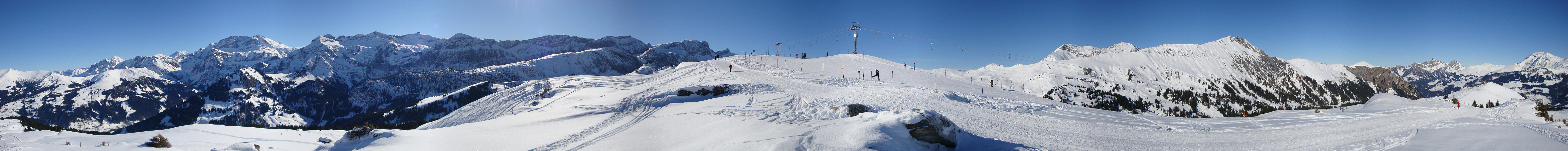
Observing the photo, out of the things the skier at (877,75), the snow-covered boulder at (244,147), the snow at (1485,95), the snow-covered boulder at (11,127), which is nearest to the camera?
the snow-covered boulder at (244,147)

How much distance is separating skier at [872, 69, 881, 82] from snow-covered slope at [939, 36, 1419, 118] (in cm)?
907

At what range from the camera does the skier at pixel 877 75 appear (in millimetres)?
32562

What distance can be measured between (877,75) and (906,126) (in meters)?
25.1

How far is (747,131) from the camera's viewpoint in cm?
1220

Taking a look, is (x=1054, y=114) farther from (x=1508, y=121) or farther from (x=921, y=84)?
→ (x=921, y=84)

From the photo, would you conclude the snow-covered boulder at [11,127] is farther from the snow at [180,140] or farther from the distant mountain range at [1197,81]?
the distant mountain range at [1197,81]

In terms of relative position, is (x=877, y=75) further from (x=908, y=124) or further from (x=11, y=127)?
(x=11, y=127)

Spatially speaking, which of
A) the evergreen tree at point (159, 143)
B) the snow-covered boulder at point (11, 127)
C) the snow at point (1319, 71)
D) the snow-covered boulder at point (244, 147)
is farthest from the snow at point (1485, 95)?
the snow at point (1319, 71)

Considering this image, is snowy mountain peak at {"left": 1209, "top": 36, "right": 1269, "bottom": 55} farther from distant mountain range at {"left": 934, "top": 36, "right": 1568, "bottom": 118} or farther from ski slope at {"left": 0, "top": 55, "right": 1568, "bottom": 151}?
ski slope at {"left": 0, "top": 55, "right": 1568, "bottom": 151}

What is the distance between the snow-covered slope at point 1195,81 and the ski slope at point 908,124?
3.54 meters

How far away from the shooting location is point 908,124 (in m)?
9.88

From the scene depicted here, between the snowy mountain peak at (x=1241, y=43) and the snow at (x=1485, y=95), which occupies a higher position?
the snowy mountain peak at (x=1241, y=43)

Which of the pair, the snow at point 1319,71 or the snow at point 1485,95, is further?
the snow at point 1319,71

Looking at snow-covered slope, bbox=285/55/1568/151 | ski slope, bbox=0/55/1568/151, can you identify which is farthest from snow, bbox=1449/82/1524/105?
snow-covered slope, bbox=285/55/1568/151
